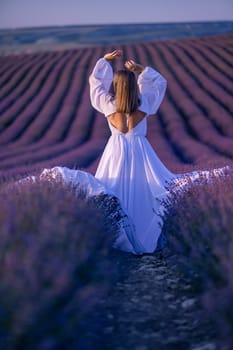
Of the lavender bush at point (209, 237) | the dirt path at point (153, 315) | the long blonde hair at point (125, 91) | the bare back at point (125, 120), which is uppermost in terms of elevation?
the long blonde hair at point (125, 91)

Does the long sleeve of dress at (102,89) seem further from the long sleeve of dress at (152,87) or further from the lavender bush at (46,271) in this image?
the lavender bush at (46,271)

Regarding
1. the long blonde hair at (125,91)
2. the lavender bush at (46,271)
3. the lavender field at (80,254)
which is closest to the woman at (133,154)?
the long blonde hair at (125,91)

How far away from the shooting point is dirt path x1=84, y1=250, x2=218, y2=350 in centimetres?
267

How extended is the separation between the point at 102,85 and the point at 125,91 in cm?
31

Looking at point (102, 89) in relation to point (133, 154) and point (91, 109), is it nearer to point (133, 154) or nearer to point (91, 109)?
point (133, 154)

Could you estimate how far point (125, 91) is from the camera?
185 inches

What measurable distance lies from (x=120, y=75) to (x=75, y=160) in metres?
5.51

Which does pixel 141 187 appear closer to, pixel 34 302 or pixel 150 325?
pixel 150 325

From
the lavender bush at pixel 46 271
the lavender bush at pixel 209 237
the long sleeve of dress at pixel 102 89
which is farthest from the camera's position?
the long sleeve of dress at pixel 102 89

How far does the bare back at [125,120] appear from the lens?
4867 millimetres

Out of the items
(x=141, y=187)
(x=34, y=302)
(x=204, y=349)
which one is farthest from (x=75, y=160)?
(x=34, y=302)

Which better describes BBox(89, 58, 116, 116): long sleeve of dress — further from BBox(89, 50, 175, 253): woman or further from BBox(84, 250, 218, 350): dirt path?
BBox(84, 250, 218, 350): dirt path

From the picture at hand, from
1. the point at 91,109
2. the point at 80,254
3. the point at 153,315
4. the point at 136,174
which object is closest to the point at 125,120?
the point at 136,174

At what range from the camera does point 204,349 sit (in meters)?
2.50
